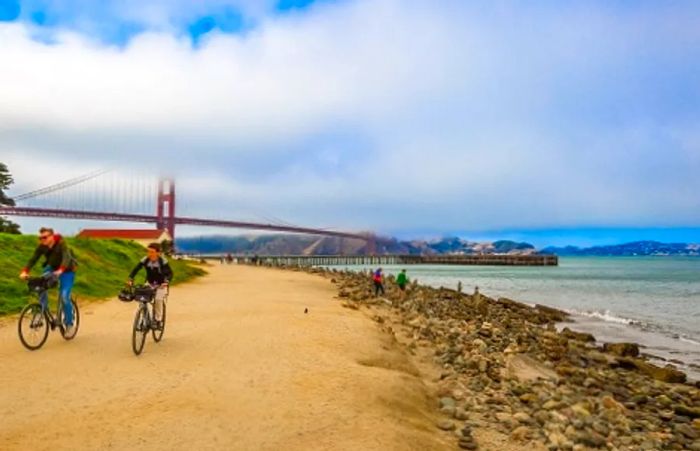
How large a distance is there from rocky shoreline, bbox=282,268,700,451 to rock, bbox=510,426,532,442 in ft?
0.05

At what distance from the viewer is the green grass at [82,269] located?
17.1 metres

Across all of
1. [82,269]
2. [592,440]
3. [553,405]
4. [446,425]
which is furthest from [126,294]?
[82,269]

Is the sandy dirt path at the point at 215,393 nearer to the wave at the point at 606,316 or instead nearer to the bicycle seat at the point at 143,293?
the bicycle seat at the point at 143,293

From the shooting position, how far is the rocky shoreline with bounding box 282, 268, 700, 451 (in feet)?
27.4

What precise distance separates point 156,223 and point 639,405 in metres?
90.4

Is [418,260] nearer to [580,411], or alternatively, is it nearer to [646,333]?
[646,333]

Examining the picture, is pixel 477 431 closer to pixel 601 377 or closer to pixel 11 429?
pixel 11 429


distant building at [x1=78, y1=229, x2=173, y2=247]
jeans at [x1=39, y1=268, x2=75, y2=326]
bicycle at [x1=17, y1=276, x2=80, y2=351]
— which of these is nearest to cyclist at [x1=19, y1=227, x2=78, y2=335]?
jeans at [x1=39, y1=268, x2=75, y2=326]

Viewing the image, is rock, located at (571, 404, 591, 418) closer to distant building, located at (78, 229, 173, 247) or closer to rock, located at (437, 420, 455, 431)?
rock, located at (437, 420, 455, 431)

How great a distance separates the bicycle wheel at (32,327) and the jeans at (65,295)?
180 millimetres

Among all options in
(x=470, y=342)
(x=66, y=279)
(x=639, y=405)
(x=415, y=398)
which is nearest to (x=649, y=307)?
Result: (x=470, y=342)

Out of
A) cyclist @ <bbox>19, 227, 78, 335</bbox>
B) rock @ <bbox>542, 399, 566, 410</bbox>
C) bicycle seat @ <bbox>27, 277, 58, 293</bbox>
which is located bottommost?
rock @ <bbox>542, 399, 566, 410</bbox>

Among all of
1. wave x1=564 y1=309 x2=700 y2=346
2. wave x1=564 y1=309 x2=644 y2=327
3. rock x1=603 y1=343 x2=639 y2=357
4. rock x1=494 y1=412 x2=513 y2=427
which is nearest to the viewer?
rock x1=494 y1=412 x2=513 y2=427

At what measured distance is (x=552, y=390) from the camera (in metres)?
11.0
